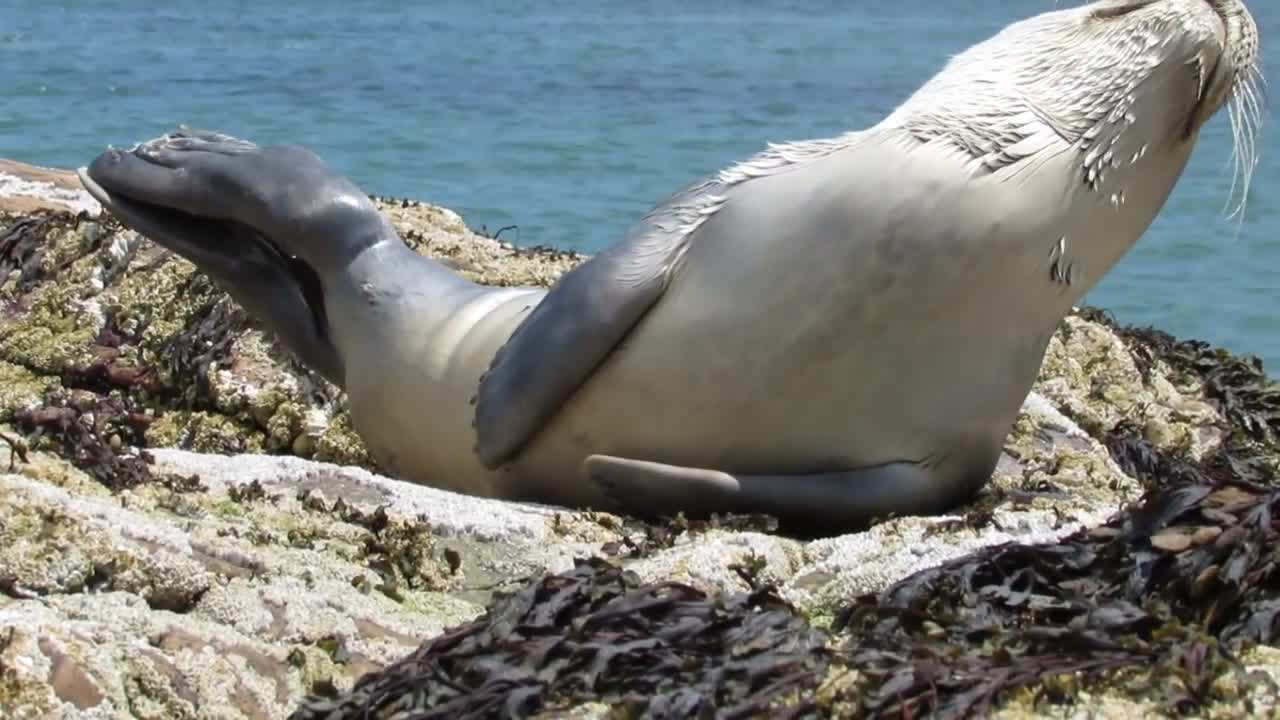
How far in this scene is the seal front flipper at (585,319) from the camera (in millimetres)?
5363

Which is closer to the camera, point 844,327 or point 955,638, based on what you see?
point 955,638

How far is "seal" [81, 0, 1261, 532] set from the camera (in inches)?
203

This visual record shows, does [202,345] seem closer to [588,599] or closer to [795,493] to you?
[795,493]

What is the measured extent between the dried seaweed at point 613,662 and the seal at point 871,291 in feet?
4.48

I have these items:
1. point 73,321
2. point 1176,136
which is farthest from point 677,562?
point 73,321

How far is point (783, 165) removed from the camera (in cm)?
538

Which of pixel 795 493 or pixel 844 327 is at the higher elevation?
pixel 844 327

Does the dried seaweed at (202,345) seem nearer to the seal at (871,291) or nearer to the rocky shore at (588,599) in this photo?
the rocky shore at (588,599)

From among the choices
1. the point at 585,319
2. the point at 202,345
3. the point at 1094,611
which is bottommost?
the point at 202,345

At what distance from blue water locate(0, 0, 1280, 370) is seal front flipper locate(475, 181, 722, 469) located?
10.1 m

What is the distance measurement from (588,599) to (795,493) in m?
1.34

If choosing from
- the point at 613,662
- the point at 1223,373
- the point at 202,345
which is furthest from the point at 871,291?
the point at 1223,373

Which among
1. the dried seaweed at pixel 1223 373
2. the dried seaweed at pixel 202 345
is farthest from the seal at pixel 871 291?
the dried seaweed at pixel 1223 373

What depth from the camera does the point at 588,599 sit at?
4.00m
